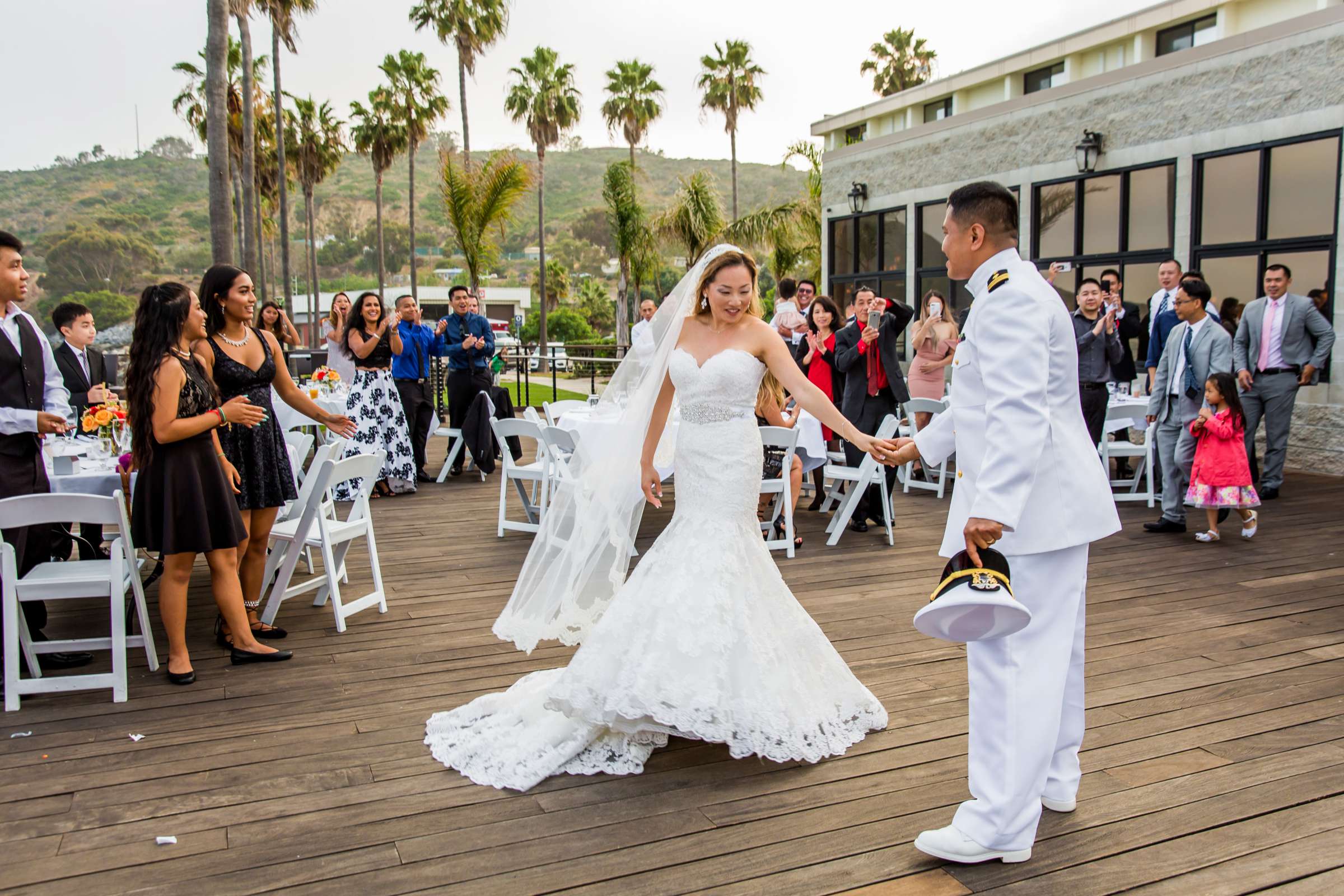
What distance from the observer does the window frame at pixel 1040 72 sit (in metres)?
14.8

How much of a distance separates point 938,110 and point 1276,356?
1052 cm

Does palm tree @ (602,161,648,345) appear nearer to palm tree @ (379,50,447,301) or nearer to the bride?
palm tree @ (379,50,447,301)

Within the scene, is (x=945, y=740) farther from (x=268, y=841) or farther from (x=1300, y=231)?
(x=1300, y=231)

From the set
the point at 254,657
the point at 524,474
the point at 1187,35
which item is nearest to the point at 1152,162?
the point at 1187,35

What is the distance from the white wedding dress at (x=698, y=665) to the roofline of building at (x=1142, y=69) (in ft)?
29.7

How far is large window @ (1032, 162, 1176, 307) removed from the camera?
1098cm

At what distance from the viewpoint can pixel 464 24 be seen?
31.7 meters

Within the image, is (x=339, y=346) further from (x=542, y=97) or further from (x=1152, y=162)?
(x=542, y=97)

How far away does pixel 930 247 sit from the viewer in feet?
47.6

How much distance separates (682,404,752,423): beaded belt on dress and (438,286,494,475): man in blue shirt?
621 centimetres

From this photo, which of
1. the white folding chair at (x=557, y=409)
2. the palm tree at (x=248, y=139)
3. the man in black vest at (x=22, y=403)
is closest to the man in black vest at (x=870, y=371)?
the white folding chair at (x=557, y=409)

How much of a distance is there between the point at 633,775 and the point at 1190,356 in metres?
5.77

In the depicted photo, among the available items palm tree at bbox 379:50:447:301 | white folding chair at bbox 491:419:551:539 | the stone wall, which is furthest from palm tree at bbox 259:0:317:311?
white folding chair at bbox 491:419:551:539

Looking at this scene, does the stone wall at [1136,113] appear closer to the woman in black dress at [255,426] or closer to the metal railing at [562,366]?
the metal railing at [562,366]
